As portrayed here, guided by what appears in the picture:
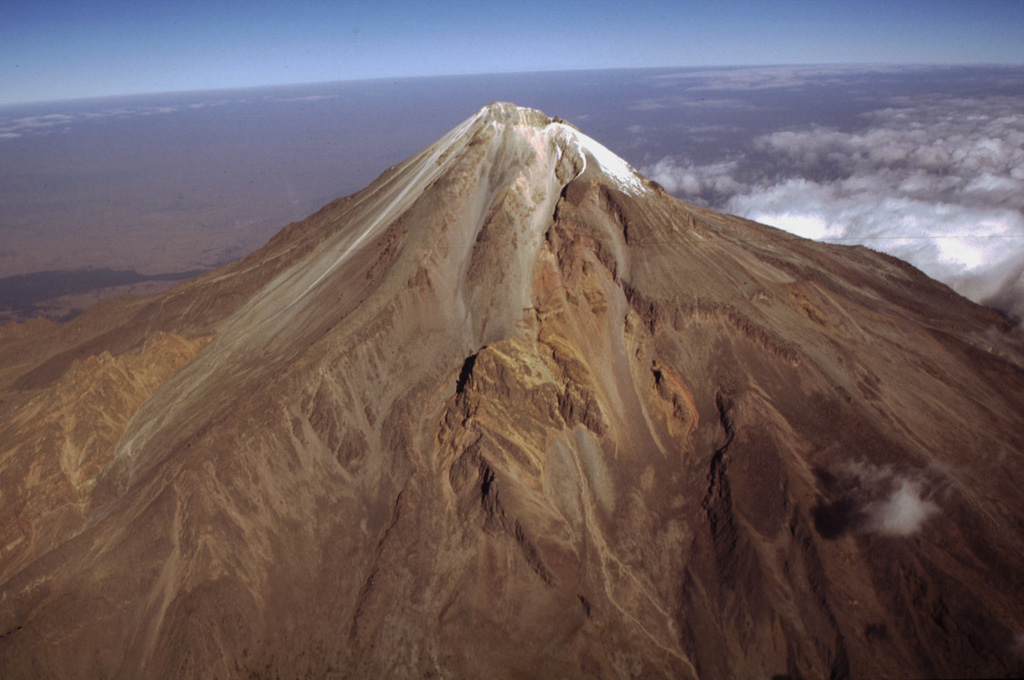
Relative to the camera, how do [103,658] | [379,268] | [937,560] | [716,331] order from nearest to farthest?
[103,658]
[937,560]
[716,331]
[379,268]

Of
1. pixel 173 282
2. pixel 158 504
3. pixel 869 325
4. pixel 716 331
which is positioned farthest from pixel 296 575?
pixel 173 282

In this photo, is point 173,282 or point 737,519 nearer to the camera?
point 737,519

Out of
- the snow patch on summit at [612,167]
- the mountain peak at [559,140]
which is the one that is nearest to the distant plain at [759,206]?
the snow patch on summit at [612,167]

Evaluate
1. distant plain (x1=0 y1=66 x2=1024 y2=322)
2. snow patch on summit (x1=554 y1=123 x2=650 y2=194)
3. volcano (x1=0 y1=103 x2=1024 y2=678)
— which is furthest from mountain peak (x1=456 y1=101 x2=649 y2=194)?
distant plain (x1=0 y1=66 x2=1024 y2=322)

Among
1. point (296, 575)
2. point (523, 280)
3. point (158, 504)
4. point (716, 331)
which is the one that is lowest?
point (296, 575)

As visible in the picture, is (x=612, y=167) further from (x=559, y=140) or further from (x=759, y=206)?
(x=759, y=206)

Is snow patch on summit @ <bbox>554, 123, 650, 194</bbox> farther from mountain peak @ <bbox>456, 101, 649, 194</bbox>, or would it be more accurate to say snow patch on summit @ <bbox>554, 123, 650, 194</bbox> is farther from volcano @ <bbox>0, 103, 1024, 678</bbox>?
volcano @ <bbox>0, 103, 1024, 678</bbox>

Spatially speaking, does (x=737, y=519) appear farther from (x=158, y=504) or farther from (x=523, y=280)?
(x=158, y=504)

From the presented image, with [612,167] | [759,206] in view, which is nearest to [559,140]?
[612,167]
